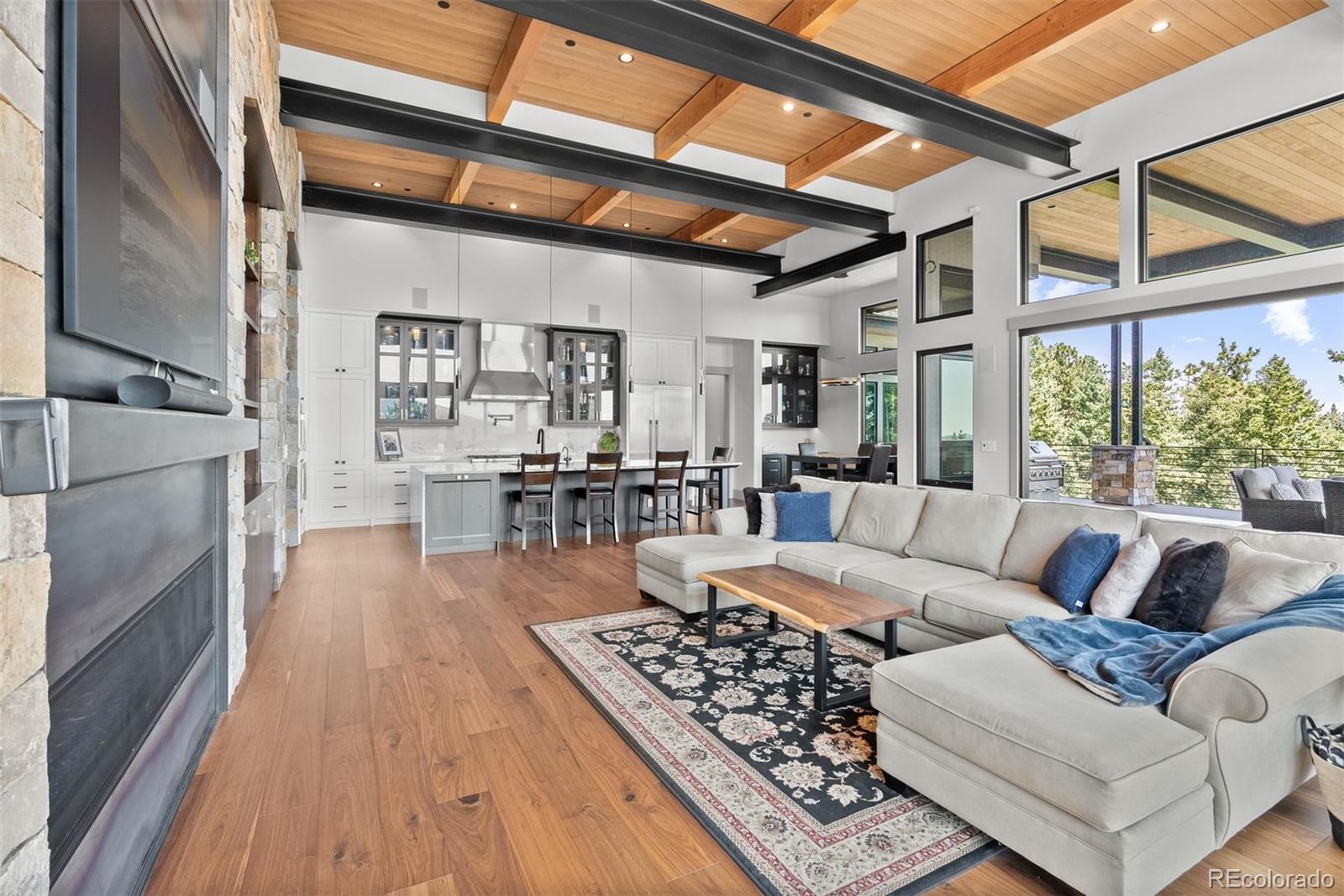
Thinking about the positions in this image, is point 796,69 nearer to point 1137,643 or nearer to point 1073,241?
point 1073,241

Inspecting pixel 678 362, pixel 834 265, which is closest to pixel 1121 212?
pixel 834 265

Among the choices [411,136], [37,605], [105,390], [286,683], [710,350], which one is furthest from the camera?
[710,350]

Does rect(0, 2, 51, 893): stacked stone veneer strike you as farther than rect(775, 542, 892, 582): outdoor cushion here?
No

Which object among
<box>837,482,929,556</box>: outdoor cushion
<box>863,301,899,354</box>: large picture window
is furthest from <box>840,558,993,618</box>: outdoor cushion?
<box>863,301,899,354</box>: large picture window

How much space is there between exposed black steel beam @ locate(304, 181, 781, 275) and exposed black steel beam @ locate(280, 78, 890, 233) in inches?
91.2

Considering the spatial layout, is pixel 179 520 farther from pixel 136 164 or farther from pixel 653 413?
pixel 653 413

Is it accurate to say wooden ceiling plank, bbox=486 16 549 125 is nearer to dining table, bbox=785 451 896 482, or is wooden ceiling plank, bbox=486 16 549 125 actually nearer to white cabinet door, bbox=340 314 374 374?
white cabinet door, bbox=340 314 374 374

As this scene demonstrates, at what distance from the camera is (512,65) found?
410 cm

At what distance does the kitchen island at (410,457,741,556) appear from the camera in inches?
236

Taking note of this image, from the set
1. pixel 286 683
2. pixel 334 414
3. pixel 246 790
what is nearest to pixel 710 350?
pixel 334 414

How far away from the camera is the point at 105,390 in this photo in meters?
1.35

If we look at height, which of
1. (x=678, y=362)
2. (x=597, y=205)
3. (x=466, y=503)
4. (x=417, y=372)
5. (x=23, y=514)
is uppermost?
(x=597, y=205)

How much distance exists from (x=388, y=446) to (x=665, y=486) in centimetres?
355

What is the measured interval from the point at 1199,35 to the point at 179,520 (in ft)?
20.8
